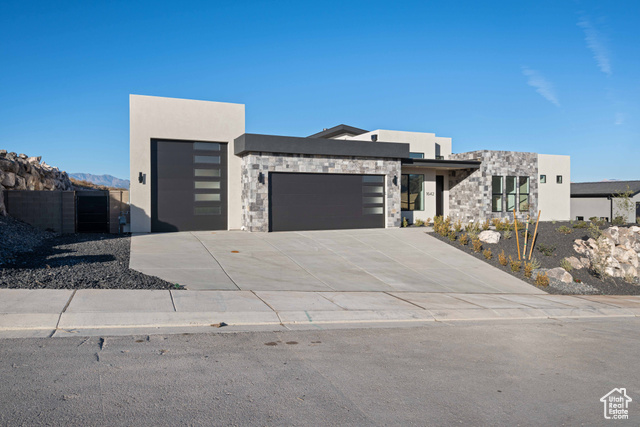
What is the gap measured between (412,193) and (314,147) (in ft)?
24.1

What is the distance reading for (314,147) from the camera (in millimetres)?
20906

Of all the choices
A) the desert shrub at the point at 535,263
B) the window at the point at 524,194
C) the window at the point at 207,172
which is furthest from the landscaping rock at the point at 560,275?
the window at the point at 207,172

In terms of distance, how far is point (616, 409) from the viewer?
4.68 metres

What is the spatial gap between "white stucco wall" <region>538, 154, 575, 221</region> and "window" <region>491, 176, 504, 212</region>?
5685mm

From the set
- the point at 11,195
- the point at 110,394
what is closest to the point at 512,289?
the point at 110,394

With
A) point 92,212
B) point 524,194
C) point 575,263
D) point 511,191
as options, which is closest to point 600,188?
point 524,194

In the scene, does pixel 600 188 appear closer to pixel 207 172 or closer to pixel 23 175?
pixel 207 172

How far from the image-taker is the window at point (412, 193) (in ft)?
82.9

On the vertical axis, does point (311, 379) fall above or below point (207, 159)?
below

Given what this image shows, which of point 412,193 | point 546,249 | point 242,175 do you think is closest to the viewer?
point 546,249

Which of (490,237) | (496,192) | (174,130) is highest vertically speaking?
(174,130)

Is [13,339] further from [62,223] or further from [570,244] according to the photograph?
[570,244]

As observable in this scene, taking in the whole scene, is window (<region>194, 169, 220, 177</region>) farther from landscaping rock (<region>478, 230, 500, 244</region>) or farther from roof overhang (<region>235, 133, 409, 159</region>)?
landscaping rock (<region>478, 230, 500, 244</region>)

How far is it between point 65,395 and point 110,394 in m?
0.39
